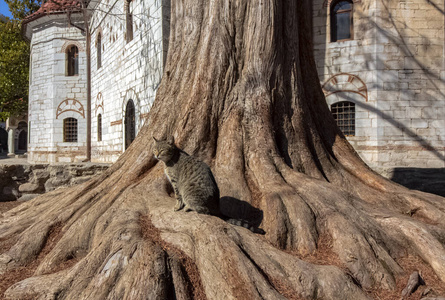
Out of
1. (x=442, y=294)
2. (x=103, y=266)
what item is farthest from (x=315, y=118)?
(x=103, y=266)

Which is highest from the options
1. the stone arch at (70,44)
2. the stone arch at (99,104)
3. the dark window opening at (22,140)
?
the stone arch at (70,44)

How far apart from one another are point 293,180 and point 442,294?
1.70 meters

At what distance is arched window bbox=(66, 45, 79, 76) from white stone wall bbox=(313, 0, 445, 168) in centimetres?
1461

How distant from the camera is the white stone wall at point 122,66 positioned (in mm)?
11180

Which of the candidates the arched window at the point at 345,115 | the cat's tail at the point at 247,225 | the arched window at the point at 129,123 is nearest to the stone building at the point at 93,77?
the arched window at the point at 129,123

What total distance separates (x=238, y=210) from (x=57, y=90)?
61.1 ft

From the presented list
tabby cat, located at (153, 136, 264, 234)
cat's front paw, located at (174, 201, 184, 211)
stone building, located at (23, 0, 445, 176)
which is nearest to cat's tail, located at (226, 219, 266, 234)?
tabby cat, located at (153, 136, 264, 234)

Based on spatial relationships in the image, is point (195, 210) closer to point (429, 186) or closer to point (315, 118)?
point (315, 118)

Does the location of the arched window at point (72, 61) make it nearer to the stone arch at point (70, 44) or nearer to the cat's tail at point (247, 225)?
the stone arch at point (70, 44)

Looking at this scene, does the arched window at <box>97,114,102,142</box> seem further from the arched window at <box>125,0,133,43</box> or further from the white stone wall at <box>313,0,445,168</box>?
the white stone wall at <box>313,0,445,168</box>

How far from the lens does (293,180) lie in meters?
4.04

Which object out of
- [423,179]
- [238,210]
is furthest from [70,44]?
[238,210]

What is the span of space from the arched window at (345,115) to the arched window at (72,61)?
544 inches

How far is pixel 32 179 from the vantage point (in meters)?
7.68
